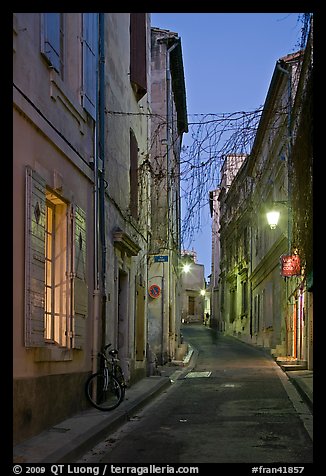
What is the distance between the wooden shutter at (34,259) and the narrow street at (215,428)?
1.43 metres

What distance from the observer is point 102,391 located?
1099 cm

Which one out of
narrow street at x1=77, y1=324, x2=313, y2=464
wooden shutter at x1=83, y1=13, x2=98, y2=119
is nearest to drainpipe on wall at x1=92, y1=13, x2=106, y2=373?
wooden shutter at x1=83, y1=13, x2=98, y2=119

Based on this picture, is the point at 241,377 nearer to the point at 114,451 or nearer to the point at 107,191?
the point at 107,191

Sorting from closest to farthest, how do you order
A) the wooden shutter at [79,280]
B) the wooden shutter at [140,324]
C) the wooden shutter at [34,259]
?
1. the wooden shutter at [34,259]
2. the wooden shutter at [79,280]
3. the wooden shutter at [140,324]

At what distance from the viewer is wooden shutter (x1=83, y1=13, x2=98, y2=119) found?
34.3 feet

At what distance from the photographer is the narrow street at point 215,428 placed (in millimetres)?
7414

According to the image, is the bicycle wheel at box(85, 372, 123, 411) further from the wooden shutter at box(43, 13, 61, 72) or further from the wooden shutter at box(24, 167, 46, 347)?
the wooden shutter at box(43, 13, 61, 72)

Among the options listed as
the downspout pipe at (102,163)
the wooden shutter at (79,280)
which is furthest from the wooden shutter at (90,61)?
the wooden shutter at (79,280)

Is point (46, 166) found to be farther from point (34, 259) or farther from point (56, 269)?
point (56, 269)

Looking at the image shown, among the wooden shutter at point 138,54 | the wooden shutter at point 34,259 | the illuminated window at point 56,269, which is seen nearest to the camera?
the wooden shutter at point 34,259

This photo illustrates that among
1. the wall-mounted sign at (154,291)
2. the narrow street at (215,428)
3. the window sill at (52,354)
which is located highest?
the wall-mounted sign at (154,291)

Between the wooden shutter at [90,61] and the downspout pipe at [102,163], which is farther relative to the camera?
the downspout pipe at [102,163]

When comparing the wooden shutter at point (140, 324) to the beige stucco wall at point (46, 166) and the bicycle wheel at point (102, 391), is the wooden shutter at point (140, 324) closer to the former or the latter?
the bicycle wheel at point (102, 391)

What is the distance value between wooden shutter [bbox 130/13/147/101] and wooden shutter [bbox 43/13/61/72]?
249 inches
